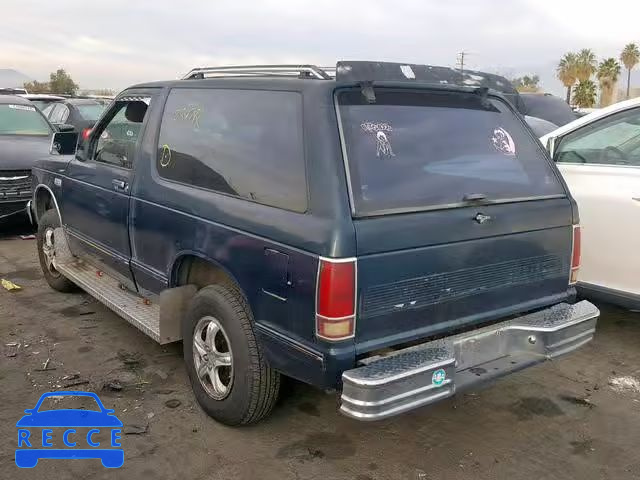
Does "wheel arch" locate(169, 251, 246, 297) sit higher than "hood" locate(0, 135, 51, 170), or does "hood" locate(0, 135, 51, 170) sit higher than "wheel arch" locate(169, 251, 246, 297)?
"hood" locate(0, 135, 51, 170)

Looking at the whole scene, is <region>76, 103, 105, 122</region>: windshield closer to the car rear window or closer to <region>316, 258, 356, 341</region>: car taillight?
the car rear window

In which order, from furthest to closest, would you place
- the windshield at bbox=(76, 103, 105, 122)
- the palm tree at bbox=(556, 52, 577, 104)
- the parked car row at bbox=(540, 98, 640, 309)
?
1. the palm tree at bbox=(556, 52, 577, 104)
2. the windshield at bbox=(76, 103, 105, 122)
3. the parked car row at bbox=(540, 98, 640, 309)

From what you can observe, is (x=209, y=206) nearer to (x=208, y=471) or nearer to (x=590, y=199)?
(x=208, y=471)

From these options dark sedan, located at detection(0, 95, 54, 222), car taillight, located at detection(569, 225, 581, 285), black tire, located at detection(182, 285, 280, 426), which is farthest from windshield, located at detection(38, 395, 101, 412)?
dark sedan, located at detection(0, 95, 54, 222)

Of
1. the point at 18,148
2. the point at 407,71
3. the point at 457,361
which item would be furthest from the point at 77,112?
the point at 457,361

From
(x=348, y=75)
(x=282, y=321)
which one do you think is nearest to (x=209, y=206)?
(x=282, y=321)

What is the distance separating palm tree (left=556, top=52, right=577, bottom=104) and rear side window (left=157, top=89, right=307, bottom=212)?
63587 mm

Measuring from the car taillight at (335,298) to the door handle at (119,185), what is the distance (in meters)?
1.98

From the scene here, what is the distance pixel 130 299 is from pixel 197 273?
3.26 ft

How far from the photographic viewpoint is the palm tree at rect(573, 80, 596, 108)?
2016 inches

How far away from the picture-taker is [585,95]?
52.0 metres

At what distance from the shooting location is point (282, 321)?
9.18 ft

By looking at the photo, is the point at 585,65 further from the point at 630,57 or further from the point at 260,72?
the point at 260,72

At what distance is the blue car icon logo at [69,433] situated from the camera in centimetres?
311
